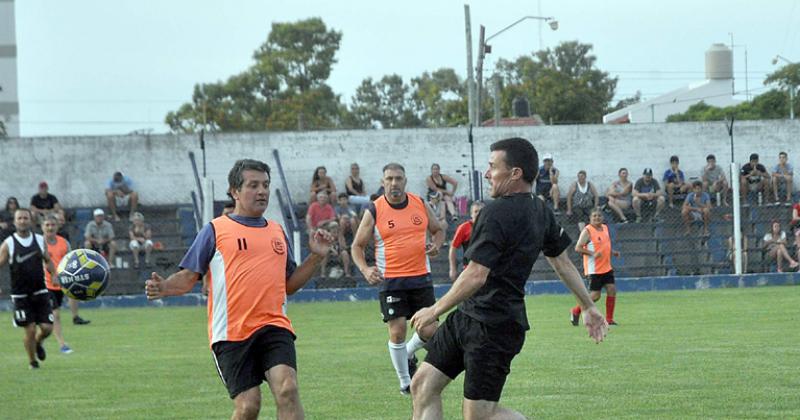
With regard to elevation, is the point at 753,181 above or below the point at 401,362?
above

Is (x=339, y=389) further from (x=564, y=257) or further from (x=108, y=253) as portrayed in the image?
(x=108, y=253)

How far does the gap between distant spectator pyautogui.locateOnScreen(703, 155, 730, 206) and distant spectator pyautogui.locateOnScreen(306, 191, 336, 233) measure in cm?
874

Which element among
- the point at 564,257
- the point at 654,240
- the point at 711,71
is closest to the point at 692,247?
the point at 654,240

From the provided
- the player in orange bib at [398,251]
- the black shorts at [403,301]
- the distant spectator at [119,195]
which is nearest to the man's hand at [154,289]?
the player in orange bib at [398,251]

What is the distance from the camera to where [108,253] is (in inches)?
1091

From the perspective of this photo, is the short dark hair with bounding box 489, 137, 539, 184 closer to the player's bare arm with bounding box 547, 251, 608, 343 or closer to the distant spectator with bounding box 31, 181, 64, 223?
the player's bare arm with bounding box 547, 251, 608, 343

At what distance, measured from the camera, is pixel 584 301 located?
771 centimetres

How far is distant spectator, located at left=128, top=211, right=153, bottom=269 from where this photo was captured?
90.9 feet

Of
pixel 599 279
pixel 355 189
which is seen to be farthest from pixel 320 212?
pixel 599 279

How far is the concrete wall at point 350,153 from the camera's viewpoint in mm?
31172

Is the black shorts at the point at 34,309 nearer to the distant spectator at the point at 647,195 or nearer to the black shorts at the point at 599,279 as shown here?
the black shorts at the point at 599,279

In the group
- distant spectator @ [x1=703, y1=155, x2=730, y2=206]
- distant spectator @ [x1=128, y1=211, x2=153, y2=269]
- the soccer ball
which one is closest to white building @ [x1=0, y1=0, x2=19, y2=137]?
distant spectator @ [x1=128, y1=211, x2=153, y2=269]

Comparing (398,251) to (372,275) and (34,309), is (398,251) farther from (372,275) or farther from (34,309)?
(34,309)

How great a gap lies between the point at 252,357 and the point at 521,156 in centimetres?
205
